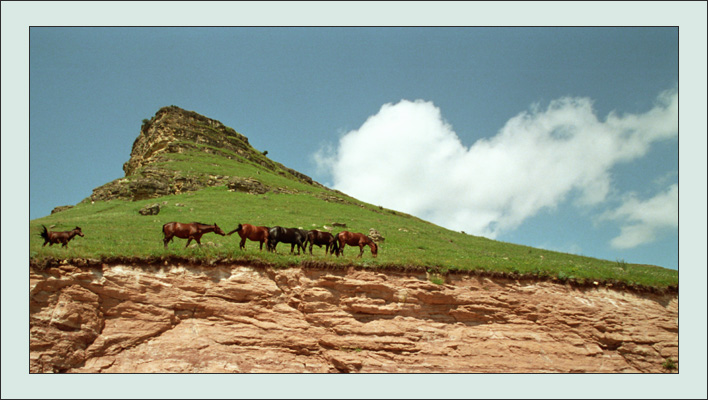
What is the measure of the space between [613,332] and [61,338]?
66.5 ft

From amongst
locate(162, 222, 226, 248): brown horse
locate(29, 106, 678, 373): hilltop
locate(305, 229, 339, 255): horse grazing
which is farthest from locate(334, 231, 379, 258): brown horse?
locate(162, 222, 226, 248): brown horse

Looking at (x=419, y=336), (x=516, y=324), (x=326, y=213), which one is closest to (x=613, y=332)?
(x=516, y=324)

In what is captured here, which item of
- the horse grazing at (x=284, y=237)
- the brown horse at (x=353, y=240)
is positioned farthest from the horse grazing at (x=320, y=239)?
the brown horse at (x=353, y=240)

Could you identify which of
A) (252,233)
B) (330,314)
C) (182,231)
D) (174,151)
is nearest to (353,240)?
(252,233)

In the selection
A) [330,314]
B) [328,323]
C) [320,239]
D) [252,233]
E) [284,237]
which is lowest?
[328,323]

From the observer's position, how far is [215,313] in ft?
43.9

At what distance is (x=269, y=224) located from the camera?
29.8 metres

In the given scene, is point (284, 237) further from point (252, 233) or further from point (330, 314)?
point (330, 314)

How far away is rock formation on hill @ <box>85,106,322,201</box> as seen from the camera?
41.3 metres

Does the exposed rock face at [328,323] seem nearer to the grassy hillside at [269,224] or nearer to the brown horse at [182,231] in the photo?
the grassy hillside at [269,224]

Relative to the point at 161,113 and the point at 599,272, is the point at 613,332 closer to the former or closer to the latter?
the point at 599,272

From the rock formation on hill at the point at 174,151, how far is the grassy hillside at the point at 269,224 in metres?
1.73

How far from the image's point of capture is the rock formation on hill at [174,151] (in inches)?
1626

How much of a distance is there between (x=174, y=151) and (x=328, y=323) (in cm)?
5216
